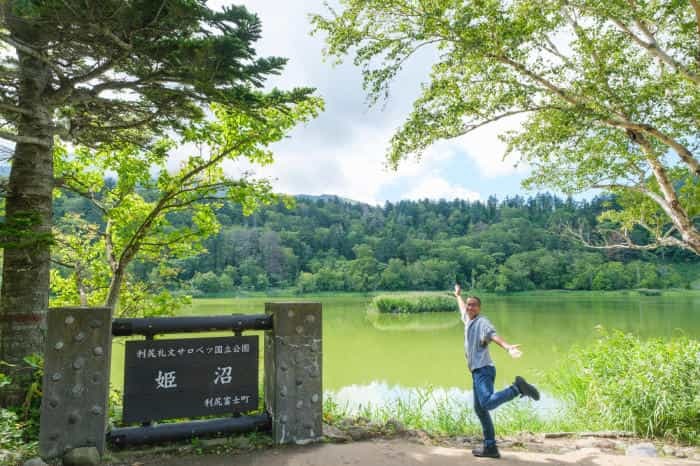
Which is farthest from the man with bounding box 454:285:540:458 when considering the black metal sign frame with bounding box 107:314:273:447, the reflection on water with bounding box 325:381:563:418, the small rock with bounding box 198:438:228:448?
the reflection on water with bounding box 325:381:563:418

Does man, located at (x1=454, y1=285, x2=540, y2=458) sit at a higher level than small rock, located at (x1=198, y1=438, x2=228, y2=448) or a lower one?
higher

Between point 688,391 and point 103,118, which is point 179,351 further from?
point 688,391

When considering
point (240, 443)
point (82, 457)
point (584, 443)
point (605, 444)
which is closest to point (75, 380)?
point (82, 457)

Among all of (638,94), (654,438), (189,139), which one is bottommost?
(654,438)

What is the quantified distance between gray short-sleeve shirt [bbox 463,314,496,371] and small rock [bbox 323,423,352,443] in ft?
3.62

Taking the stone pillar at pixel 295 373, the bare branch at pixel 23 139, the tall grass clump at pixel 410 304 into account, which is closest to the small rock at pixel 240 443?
the stone pillar at pixel 295 373

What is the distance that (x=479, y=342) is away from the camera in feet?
10.7

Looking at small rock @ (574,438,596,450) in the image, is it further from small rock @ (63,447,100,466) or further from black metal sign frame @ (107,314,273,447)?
small rock @ (63,447,100,466)

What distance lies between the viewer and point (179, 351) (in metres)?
3.15

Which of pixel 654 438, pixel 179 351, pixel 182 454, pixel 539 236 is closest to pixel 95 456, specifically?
pixel 182 454

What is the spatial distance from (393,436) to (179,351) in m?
1.79

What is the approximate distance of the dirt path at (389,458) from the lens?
2.96 m

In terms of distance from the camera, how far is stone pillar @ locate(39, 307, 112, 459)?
2.76m

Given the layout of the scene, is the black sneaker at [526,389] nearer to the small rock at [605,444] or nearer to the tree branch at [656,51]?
the small rock at [605,444]
